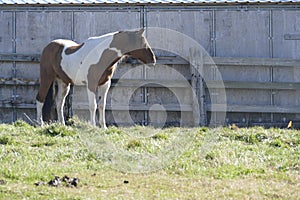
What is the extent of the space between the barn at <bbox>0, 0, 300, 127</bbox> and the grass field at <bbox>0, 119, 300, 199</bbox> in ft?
11.8

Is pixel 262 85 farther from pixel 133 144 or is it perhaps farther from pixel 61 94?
pixel 133 144

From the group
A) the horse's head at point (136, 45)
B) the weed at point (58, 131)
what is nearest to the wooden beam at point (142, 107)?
the horse's head at point (136, 45)

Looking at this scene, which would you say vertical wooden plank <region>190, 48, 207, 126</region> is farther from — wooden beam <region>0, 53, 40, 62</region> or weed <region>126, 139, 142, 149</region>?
weed <region>126, 139, 142, 149</region>

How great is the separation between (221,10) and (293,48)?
1880 mm

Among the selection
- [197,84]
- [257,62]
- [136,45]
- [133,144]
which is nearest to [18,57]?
[136,45]

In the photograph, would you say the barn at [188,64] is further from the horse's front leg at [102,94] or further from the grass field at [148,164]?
the grass field at [148,164]

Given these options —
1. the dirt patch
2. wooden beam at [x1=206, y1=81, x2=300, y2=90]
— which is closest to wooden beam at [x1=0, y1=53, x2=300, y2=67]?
wooden beam at [x1=206, y1=81, x2=300, y2=90]

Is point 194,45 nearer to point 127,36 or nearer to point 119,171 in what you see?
point 127,36

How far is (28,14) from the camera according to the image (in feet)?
47.3

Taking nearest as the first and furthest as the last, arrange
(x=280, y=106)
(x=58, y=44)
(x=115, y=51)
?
(x=115, y=51) < (x=58, y=44) < (x=280, y=106)

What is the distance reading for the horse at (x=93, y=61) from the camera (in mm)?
11250

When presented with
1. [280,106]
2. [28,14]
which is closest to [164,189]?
[280,106]

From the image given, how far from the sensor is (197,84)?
13742 mm

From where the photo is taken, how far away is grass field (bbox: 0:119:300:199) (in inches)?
236
